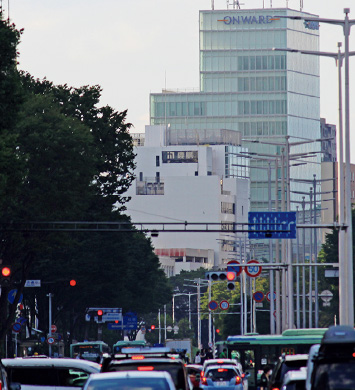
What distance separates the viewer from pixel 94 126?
69500mm

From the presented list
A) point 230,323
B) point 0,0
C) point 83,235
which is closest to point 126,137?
point 83,235

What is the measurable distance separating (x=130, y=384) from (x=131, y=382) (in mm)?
40

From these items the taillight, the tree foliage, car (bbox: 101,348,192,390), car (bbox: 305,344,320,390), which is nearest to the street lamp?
the tree foliage

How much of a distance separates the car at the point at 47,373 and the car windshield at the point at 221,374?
46.8 ft

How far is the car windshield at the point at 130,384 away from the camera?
58.5 feet

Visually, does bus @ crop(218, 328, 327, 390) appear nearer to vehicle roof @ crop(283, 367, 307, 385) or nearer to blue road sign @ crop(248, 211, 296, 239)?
blue road sign @ crop(248, 211, 296, 239)

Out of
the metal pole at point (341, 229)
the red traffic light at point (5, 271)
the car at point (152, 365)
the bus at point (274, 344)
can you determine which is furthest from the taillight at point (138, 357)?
the red traffic light at point (5, 271)

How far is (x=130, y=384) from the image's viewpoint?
17891 mm

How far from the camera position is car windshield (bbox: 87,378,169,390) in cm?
1784

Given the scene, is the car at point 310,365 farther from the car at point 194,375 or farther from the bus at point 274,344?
the bus at point 274,344

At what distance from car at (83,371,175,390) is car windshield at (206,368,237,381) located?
24.0 m

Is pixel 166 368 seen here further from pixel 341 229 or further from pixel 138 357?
pixel 341 229

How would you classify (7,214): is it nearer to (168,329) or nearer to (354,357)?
(354,357)

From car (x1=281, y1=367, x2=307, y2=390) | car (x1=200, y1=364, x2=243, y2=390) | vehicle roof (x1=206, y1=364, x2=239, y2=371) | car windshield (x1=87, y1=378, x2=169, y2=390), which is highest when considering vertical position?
car windshield (x1=87, y1=378, x2=169, y2=390)
